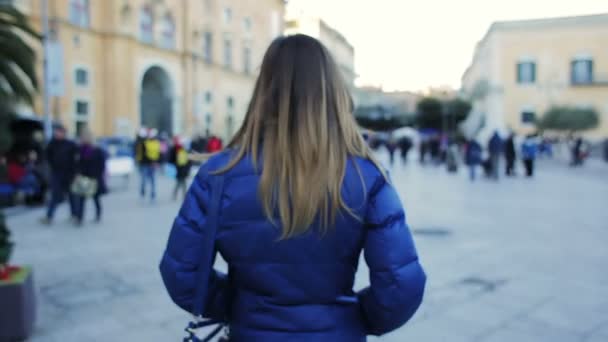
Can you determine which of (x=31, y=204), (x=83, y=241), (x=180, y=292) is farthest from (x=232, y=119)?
(x=180, y=292)

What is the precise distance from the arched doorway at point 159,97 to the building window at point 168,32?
5.60 feet

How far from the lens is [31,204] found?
11602 millimetres

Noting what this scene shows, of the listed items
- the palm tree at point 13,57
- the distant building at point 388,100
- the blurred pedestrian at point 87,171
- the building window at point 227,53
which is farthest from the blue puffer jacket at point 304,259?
the distant building at point 388,100

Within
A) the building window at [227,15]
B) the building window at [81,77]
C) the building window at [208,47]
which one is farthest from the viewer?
the building window at [227,15]

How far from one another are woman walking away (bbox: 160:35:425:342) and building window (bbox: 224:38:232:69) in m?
42.5

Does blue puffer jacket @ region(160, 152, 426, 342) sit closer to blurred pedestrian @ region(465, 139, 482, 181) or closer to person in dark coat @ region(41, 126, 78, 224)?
person in dark coat @ region(41, 126, 78, 224)

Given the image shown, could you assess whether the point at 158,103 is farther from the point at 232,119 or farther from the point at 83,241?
the point at 83,241

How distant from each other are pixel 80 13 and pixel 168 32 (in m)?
7.84

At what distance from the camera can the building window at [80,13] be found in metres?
27.0

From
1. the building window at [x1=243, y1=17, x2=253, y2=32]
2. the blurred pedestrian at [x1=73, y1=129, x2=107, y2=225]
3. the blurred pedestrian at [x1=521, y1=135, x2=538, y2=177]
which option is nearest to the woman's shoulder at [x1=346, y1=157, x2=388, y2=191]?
the blurred pedestrian at [x1=73, y1=129, x2=107, y2=225]

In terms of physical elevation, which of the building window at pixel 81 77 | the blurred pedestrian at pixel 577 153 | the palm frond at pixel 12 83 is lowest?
the blurred pedestrian at pixel 577 153

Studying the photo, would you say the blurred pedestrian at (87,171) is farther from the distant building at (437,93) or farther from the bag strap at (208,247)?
the distant building at (437,93)

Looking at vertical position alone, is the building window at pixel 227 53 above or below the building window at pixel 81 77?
above

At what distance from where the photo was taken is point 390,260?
151 centimetres
